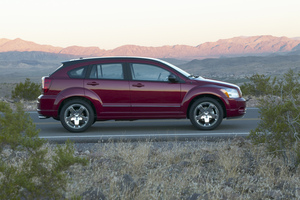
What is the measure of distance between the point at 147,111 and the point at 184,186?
16.3 feet

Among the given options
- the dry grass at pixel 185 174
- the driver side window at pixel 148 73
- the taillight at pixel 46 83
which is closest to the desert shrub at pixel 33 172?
the dry grass at pixel 185 174

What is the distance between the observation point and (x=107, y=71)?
10422 millimetres

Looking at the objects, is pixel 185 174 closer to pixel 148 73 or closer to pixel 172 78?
pixel 172 78

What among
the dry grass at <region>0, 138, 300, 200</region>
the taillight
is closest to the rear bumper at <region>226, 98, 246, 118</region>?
the dry grass at <region>0, 138, 300, 200</region>

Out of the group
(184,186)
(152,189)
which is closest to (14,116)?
(152,189)

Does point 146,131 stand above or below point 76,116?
below

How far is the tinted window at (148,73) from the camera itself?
1033cm

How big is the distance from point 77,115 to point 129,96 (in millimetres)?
1361

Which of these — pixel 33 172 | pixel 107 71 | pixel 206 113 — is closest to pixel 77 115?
pixel 107 71

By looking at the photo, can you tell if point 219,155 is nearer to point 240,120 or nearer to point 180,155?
point 180,155

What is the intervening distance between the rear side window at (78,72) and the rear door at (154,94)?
4.02 ft

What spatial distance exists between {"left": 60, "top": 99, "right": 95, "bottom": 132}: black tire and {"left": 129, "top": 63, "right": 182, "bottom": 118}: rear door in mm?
1107

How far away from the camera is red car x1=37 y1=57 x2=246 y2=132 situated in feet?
33.5

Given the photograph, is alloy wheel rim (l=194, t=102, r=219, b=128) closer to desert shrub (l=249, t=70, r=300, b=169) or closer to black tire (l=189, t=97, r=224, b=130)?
black tire (l=189, t=97, r=224, b=130)
